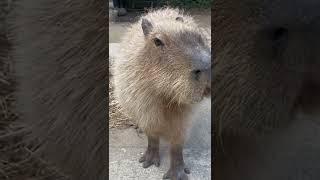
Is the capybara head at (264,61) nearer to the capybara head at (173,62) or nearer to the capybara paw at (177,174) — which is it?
the capybara head at (173,62)

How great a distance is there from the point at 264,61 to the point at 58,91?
9.1 inches

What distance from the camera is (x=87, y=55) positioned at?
476 mm

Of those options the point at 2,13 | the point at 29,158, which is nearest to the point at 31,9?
the point at 2,13

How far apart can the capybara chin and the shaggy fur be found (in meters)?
0.78

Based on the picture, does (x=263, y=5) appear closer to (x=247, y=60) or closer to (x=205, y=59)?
(x=247, y=60)

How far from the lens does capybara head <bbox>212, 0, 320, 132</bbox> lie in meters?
0.44

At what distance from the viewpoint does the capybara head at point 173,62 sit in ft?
4.60

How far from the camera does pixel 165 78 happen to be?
1.74 m

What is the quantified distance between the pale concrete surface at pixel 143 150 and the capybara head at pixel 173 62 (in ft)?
1.25

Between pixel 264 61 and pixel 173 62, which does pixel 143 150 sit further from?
pixel 264 61

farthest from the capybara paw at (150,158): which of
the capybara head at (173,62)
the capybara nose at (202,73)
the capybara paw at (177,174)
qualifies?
the capybara nose at (202,73)

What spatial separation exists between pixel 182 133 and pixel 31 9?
1.93 meters

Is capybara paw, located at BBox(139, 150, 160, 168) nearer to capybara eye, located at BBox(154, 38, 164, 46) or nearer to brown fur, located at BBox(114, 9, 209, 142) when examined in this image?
brown fur, located at BBox(114, 9, 209, 142)

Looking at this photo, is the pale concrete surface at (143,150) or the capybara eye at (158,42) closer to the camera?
the capybara eye at (158,42)
